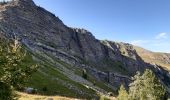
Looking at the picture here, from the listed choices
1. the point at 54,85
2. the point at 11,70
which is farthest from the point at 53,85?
the point at 11,70

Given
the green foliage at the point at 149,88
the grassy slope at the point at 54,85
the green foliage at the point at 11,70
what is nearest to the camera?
the green foliage at the point at 11,70

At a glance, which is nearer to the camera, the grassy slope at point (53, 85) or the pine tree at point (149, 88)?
the pine tree at point (149, 88)

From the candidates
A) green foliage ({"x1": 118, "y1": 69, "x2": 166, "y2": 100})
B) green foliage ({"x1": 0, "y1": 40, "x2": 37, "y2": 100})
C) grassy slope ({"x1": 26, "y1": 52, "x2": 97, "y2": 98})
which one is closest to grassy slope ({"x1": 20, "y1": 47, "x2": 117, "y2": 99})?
grassy slope ({"x1": 26, "y1": 52, "x2": 97, "y2": 98})

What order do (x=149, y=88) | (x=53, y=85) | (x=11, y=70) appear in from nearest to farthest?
(x=11, y=70) < (x=149, y=88) < (x=53, y=85)

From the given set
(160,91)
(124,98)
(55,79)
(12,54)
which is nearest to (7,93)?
(12,54)

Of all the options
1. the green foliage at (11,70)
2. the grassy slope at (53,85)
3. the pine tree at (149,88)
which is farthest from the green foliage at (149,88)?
the green foliage at (11,70)

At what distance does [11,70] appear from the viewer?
39.0m

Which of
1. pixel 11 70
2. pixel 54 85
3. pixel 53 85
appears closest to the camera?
pixel 11 70

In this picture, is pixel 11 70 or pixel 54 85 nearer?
pixel 11 70

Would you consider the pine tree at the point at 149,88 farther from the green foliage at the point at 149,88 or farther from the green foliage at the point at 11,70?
the green foliage at the point at 11,70

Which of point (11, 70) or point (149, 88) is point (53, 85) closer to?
point (149, 88)

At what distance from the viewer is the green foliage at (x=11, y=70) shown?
38.1m

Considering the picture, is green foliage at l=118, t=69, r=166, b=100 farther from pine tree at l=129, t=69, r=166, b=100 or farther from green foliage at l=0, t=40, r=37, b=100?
green foliage at l=0, t=40, r=37, b=100

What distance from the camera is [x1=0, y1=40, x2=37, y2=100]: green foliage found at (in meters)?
38.1
